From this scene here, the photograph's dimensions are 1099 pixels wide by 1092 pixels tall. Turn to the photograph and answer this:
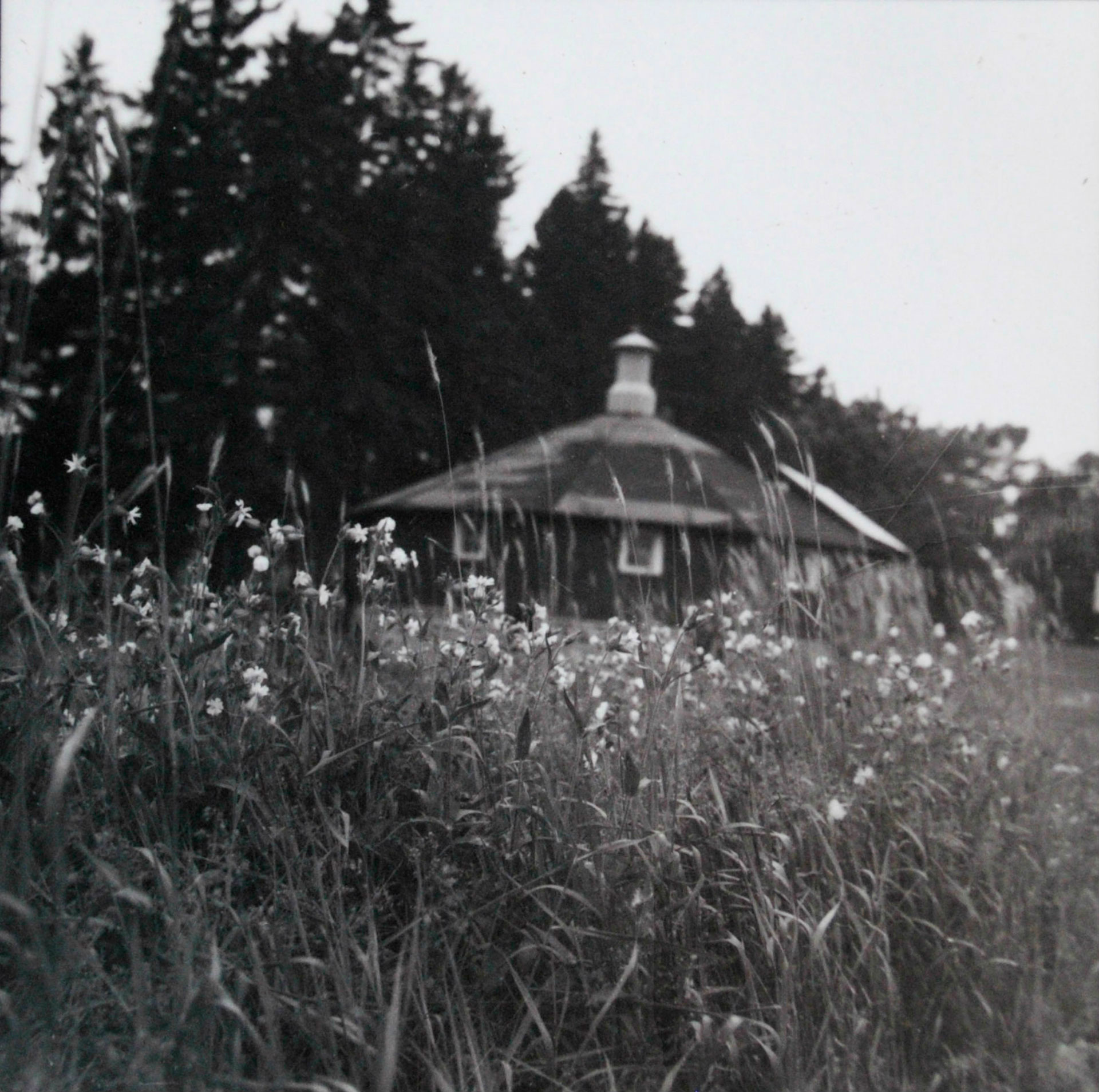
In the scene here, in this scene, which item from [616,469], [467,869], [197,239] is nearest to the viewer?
[467,869]

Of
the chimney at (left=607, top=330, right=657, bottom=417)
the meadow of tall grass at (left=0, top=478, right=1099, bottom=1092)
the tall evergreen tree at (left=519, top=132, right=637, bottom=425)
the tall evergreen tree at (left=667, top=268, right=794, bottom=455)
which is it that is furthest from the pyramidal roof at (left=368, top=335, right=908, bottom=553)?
the meadow of tall grass at (left=0, top=478, right=1099, bottom=1092)

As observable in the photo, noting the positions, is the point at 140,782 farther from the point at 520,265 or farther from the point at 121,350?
the point at 520,265

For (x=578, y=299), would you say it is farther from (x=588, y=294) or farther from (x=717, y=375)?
(x=717, y=375)

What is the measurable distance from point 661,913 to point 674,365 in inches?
969

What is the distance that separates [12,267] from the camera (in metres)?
1.84

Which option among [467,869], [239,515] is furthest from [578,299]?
[467,869]

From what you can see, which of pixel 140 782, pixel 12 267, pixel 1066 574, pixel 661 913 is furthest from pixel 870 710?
pixel 12 267

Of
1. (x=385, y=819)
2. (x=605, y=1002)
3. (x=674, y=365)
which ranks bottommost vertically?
(x=605, y=1002)

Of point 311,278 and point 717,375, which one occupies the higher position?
point 717,375

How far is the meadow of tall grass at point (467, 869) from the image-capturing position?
168 cm

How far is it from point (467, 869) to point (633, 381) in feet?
62.2

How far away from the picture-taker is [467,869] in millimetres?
2111

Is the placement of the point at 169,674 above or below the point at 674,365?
below

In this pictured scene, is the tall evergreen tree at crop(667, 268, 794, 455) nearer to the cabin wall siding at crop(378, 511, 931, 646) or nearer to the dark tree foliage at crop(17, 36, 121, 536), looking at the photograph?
the dark tree foliage at crop(17, 36, 121, 536)
